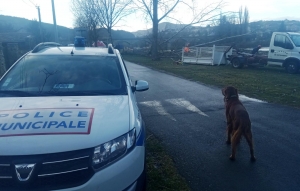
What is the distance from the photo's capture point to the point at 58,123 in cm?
303

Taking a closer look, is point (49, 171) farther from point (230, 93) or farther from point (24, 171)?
point (230, 93)

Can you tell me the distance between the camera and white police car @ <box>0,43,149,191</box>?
2.65 meters

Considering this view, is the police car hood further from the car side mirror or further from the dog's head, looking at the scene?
the dog's head

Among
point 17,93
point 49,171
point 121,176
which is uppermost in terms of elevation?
point 17,93

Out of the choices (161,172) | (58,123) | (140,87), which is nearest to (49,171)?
(58,123)

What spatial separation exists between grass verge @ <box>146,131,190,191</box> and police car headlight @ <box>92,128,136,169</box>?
1.22 m

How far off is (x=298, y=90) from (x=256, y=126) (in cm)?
581

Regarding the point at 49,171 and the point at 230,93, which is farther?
the point at 230,93

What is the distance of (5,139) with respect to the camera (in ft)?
9.07

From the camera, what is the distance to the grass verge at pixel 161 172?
4145 millimetres

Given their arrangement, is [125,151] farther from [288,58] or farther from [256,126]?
[288,58]

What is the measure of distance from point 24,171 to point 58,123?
567mm

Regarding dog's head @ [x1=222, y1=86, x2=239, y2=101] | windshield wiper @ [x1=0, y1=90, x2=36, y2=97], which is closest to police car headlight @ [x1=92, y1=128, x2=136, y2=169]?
windshield wiper @ [x1=0, y1=90, x2=36, y2=97]

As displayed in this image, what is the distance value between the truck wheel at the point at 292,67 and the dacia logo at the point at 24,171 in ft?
57.9
